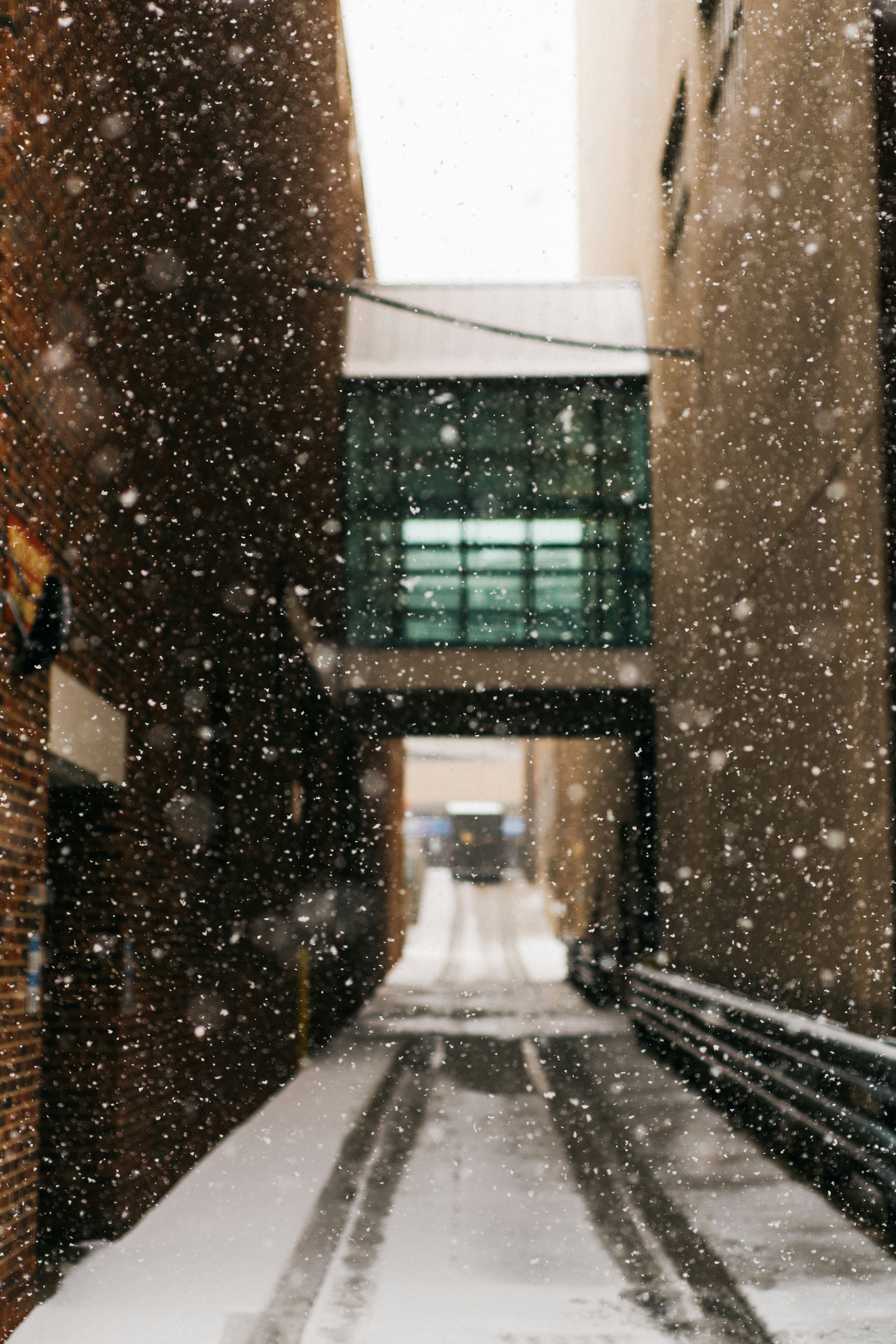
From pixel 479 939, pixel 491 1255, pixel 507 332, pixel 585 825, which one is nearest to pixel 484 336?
pixel 507 332

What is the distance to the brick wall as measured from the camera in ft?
21.2

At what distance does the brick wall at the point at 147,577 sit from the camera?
6477 millimetres

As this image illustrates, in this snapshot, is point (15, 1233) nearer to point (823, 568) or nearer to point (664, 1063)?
point (823, 568)

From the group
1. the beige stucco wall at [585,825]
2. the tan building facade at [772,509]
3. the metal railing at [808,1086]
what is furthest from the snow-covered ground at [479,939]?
the metal railing at [808,1086]

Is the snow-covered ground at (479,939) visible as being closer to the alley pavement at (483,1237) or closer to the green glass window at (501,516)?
the green glass window at (501,516)

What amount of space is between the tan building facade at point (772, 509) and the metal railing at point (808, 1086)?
63cm

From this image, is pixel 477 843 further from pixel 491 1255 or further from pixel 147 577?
pixel 491 1255

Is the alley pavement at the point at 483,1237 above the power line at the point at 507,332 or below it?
below

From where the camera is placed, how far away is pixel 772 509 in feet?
47.8

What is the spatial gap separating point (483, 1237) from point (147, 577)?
14.8 ft

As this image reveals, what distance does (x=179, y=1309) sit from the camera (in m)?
6.58

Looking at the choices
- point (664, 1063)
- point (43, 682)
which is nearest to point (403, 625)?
point (664, 1063)

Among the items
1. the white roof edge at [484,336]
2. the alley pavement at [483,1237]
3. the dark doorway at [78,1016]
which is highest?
the white roof edge at [484,336]

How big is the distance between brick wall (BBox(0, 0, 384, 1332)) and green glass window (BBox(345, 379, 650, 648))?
11.5 m
